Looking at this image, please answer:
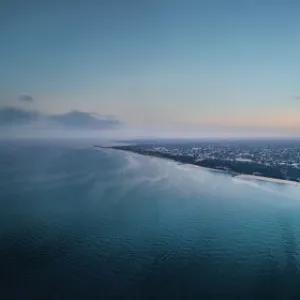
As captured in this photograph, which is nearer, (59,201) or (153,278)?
(153,278)

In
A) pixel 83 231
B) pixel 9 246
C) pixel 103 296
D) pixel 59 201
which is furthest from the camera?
pixel 59 201

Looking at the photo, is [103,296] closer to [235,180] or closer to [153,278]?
[153,278]

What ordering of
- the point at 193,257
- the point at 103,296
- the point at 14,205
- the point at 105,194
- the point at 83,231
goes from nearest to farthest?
the point at 103,296 → the point at 193,257 → the point at 83,231 → the point at 14,205 → the point at 105,194

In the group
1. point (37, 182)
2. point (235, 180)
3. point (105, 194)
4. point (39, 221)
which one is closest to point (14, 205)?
point (39, 221)

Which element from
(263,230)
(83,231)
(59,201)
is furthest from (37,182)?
(263,230)

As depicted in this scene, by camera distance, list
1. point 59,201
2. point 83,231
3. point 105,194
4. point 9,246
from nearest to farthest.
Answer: point 9,246, point 83,231, point 59,201, point 105,194

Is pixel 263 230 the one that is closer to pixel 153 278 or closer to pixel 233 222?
pixel 233 222
